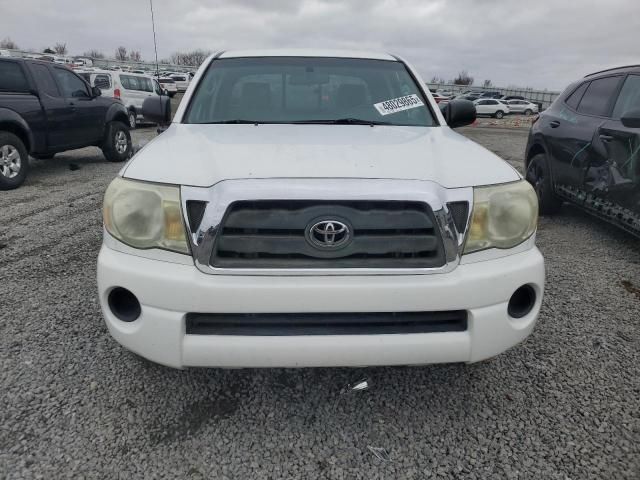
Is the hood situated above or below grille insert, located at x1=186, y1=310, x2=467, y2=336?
above

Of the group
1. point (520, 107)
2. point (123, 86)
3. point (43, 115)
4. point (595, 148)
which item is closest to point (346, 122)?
point (595, 148)

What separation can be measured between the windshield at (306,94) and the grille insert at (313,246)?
1226 mm

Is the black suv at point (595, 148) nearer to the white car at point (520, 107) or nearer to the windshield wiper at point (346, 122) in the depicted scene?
the windshield wiper at point (346, 122)

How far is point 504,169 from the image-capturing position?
2121 millimetres

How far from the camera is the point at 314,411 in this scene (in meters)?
2.14

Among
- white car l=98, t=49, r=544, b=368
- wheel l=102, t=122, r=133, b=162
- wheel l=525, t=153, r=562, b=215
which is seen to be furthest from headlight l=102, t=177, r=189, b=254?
wheel l=102, t=122, r=133, b=162

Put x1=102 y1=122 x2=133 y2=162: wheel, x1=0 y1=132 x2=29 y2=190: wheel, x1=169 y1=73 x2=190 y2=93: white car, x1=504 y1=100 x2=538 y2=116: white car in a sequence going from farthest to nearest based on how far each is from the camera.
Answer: x1=504 y1=100 x2=538 y2=116: white car < x1=169 y1=73 x2=190 y2=93: white car < x1=102 y1=122 x2=133 y2=162: wheel < x1=0 y1=132 x2=29 y2=190: wheel

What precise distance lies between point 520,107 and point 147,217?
1603 inches

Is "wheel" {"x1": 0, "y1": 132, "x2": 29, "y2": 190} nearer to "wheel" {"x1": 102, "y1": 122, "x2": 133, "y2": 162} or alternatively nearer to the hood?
"wheel" {"x1": 102, "y1": 122, "x2": 133, "y2": 162}

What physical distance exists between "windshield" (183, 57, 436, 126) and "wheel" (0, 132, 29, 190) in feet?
15.0

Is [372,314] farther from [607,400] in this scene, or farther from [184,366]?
[607,400]

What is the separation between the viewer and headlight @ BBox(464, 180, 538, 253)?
6.19 feet

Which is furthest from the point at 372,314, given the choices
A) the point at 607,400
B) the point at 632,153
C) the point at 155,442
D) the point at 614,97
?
the point at 614,97

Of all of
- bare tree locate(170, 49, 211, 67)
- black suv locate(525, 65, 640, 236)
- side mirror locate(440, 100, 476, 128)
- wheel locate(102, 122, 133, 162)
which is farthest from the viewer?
bare tree locate(170, 49, 211, 67)
